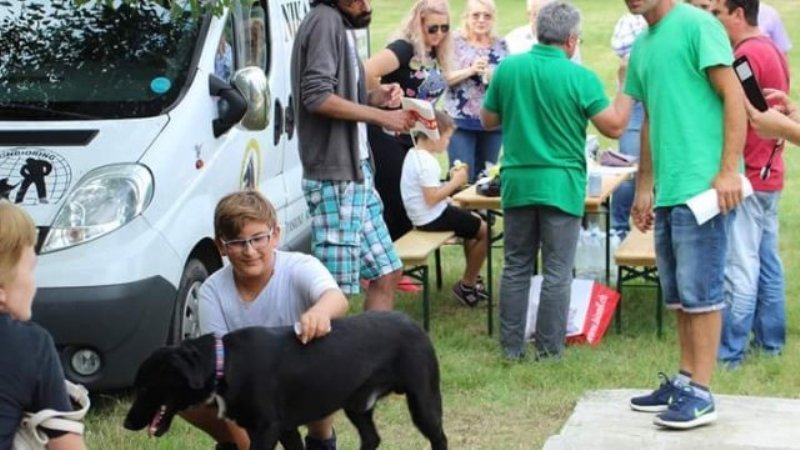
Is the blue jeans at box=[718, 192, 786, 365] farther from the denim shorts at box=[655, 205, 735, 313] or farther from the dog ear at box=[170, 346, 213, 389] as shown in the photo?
the dog ear at box=[170, 346, 213, 389]

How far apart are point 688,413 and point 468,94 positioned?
482 centimetres

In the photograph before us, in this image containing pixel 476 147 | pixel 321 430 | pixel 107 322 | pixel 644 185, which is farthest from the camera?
pixel 476 147

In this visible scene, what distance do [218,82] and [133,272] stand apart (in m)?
1.10

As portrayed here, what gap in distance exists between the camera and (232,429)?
4.87m

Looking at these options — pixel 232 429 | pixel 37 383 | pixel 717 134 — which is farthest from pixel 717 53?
pixel 37 383

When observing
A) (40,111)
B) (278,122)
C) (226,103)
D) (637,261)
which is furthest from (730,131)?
(278,122)

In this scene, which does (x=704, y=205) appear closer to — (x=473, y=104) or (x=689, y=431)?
(x=689, y=431)

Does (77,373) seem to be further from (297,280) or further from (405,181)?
(405,181)

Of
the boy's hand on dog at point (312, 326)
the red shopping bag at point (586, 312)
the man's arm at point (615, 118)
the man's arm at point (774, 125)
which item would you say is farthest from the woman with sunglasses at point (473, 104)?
the boy's hand on dog at point (312, 326)

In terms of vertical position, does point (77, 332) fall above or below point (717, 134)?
below

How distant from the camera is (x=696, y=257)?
566cm

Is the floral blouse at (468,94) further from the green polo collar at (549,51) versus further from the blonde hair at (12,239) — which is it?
the blonde hair at (12,239)

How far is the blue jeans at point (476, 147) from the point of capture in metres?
10.2

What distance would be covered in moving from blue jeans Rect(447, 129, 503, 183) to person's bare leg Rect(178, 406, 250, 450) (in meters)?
5.43
